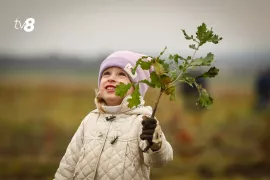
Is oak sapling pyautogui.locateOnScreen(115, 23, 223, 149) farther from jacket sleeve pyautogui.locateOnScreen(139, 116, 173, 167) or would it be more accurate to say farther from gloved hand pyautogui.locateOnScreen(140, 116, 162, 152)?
jacket sleeve pyautogui.locateOnScreen(139, 116, 173, 167)

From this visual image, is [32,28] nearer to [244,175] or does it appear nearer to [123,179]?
[123,179]

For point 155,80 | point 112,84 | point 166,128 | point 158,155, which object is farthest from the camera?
point 166,128

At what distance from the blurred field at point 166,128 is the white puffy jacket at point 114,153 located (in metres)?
0.52

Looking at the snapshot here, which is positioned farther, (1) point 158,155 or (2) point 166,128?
(2) point 166,128

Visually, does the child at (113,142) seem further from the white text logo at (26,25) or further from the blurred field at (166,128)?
the white text logo at (26,25)

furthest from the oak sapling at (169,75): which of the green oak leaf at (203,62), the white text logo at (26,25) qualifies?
the white text logo at (26,25)

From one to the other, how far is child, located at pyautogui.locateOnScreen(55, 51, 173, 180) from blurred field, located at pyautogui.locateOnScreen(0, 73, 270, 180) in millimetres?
485

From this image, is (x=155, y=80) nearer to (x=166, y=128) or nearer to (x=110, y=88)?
(x=110, y=88)

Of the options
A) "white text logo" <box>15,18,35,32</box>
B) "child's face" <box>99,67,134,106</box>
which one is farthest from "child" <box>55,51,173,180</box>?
"white text logo" <box>15,18,35,32</box>

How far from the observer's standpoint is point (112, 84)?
4.13 feet

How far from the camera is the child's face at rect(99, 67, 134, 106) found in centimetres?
126

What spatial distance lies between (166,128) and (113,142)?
60 centimetres

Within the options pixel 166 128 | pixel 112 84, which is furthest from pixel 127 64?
pixel 166 128

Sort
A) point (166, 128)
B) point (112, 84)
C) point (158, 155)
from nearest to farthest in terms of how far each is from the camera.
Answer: point (158, 155) → point (112, 84) → point (166, 128)
